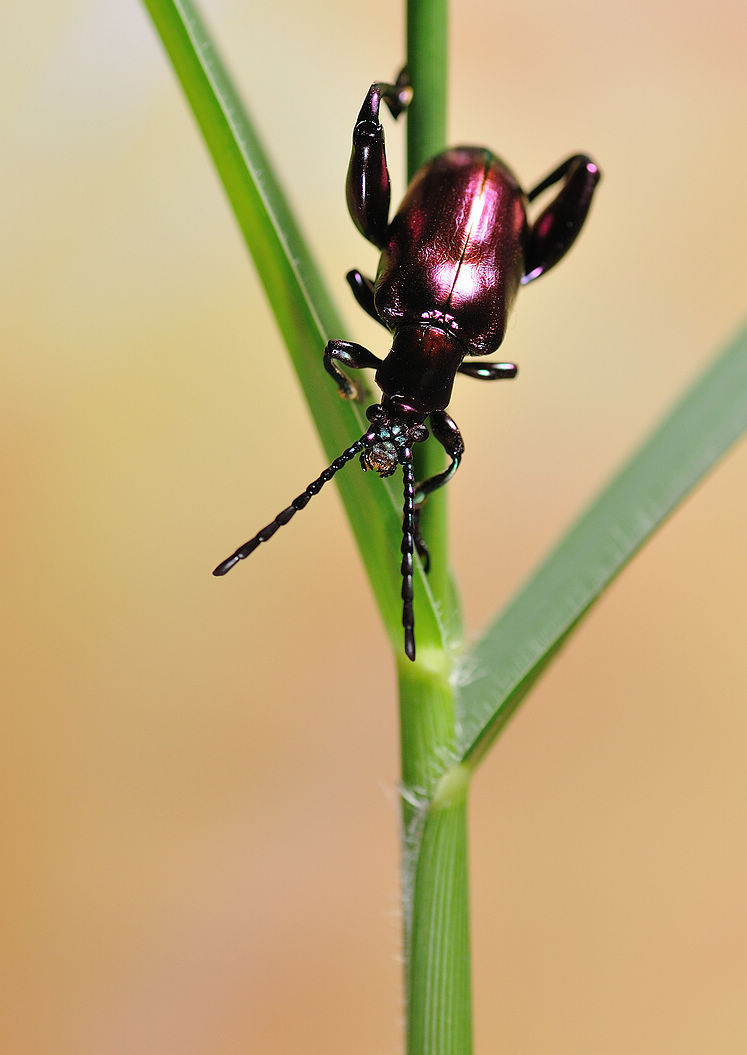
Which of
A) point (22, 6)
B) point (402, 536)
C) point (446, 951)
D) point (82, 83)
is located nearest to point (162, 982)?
point (446, 951)

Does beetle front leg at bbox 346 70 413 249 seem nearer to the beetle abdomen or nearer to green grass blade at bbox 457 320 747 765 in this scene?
the beetle abdomen

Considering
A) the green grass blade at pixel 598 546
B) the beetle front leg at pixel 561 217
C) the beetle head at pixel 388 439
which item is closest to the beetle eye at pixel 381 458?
the beetle head at pixel 388 439

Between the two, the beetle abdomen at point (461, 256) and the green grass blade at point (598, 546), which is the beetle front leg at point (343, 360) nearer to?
the beetle abdomen at point (461, 256)

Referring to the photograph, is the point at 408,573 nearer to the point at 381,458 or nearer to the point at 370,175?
the point at 381,458

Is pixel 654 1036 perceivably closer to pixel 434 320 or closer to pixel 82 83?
pixel 434 320

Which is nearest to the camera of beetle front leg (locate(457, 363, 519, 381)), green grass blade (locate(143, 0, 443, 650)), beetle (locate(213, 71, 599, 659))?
green grass blade (locate(143, 0, 443, 650))

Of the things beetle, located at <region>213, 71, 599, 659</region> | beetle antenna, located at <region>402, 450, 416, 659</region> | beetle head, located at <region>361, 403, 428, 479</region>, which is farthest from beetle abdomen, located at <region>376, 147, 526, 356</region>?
beetle antenna, located at <region>402, 450, 416, 659</region>
